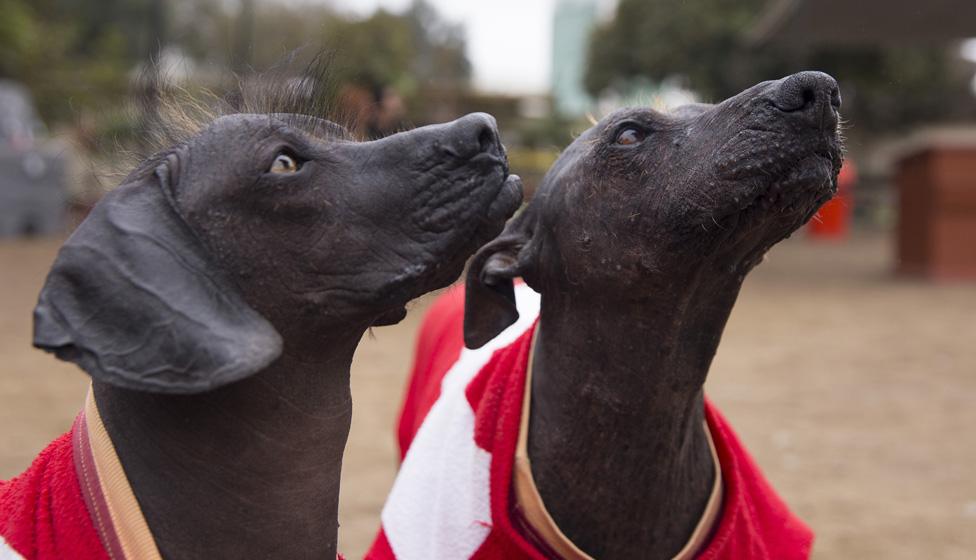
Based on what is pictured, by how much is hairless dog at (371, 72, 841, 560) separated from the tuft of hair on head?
73 centimetres

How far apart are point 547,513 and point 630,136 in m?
1.01

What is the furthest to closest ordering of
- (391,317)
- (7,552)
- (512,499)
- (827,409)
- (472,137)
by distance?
(827,409) < (512,499) < (391,317) < (472,137) < (7,552)

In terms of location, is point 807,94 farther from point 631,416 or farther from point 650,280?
point 631,416

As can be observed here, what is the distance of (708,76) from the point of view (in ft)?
86.8

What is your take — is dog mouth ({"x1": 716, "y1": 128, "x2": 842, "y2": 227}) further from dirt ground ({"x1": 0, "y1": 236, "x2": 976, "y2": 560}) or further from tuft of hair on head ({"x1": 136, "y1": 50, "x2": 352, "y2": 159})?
tuft of hair on head ({"x1": 136, "y1": 50, "x2": 352, "y2": 159})

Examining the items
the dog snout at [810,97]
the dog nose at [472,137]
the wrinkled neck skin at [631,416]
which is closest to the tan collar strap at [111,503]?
the dog nose at [472,137]

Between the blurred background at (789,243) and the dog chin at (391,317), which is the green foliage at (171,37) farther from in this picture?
the dog chin at (391,317)

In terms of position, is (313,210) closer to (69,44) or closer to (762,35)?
(762,35)

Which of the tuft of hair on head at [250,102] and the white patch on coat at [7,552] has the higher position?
the tuft of hair on head at [250,102]

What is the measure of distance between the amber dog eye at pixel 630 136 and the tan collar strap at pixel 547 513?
81 cm

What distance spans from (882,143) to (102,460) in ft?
110

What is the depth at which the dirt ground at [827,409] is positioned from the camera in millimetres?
4715

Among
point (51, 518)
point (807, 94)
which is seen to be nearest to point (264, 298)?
point (51, 518)

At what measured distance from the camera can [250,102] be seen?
2229 mm
